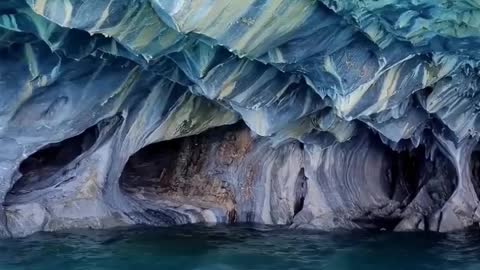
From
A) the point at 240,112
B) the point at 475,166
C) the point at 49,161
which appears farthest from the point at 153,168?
the point at 475,166

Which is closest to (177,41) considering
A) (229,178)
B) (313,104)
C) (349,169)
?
(313,104)

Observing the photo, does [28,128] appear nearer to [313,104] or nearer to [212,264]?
[212,264]

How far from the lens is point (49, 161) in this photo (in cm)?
1045

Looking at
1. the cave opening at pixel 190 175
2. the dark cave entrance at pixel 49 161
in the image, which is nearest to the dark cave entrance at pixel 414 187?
the cave opening at pixel 190 175

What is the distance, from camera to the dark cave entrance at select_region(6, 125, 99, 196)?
9.38 meters

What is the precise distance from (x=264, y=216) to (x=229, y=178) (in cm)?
90

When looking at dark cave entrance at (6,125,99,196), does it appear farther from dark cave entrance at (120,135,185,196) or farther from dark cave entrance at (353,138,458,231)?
dark cave entrance at (353,138,458,231)

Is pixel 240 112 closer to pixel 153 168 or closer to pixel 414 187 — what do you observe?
pixel 153 168

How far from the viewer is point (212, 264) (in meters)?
7.51

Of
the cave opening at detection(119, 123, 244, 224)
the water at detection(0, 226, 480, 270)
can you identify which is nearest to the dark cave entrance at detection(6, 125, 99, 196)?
the cave opening at detection(119, 123, 244, 224)

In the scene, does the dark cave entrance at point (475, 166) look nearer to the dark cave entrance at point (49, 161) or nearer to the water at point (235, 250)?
the water at point (235, 250)

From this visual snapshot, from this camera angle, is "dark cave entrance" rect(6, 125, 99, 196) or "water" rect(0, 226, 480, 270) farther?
"dark cave entrance" rect(6, 125, 99, 196)

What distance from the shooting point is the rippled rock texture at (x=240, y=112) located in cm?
653

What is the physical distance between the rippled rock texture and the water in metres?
0.57
